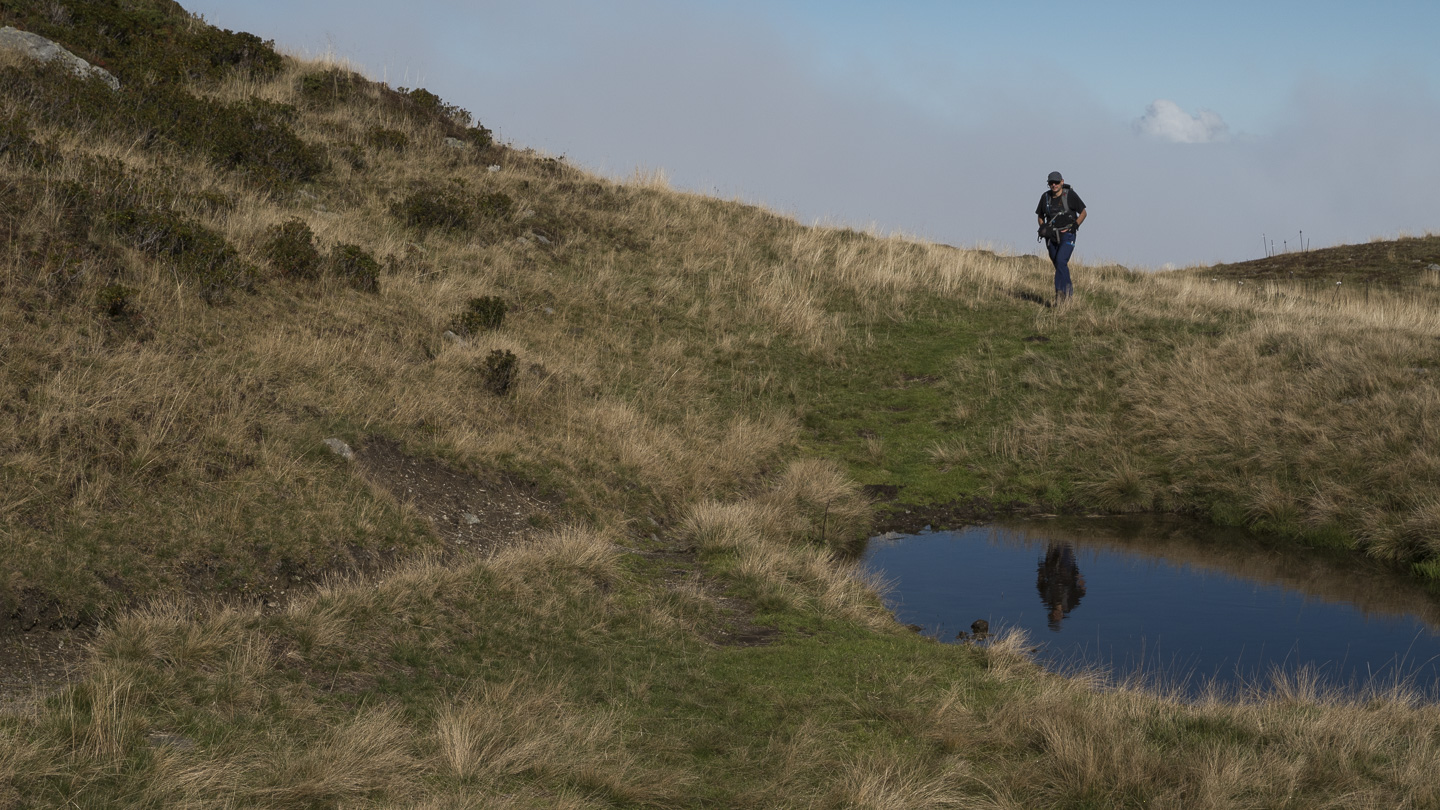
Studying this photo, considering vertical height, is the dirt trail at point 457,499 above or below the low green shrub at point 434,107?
below

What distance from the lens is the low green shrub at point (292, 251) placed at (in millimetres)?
12883

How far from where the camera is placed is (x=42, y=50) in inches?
615

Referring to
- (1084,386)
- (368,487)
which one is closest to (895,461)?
(1084,386)

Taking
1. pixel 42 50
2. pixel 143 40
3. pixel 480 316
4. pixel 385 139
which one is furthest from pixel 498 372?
pixel 143 40

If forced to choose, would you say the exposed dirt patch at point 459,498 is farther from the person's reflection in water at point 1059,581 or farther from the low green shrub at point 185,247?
the person's reflection in water at point 1059,581

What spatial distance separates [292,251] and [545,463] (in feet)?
15.2

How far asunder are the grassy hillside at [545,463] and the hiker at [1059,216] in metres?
1.43

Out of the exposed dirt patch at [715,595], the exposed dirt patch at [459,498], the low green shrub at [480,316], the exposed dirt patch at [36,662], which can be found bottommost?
the exposed dirt patch at [36,662]

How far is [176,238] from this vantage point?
11.7 meters

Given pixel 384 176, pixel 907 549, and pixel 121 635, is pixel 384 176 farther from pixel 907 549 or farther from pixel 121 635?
pixel 121 635

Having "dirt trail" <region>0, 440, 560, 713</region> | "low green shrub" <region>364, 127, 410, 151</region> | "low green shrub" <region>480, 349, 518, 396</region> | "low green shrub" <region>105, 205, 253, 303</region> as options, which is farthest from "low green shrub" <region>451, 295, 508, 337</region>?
"low green shrub" <region>364, 127, 410, 151</region>

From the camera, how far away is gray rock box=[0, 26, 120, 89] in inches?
605

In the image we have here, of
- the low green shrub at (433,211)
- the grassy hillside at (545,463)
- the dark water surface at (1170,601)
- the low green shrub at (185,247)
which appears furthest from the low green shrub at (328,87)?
the dark water surface at (1170,601)

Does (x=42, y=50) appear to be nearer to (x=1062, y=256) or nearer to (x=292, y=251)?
(x=292, y=251)
